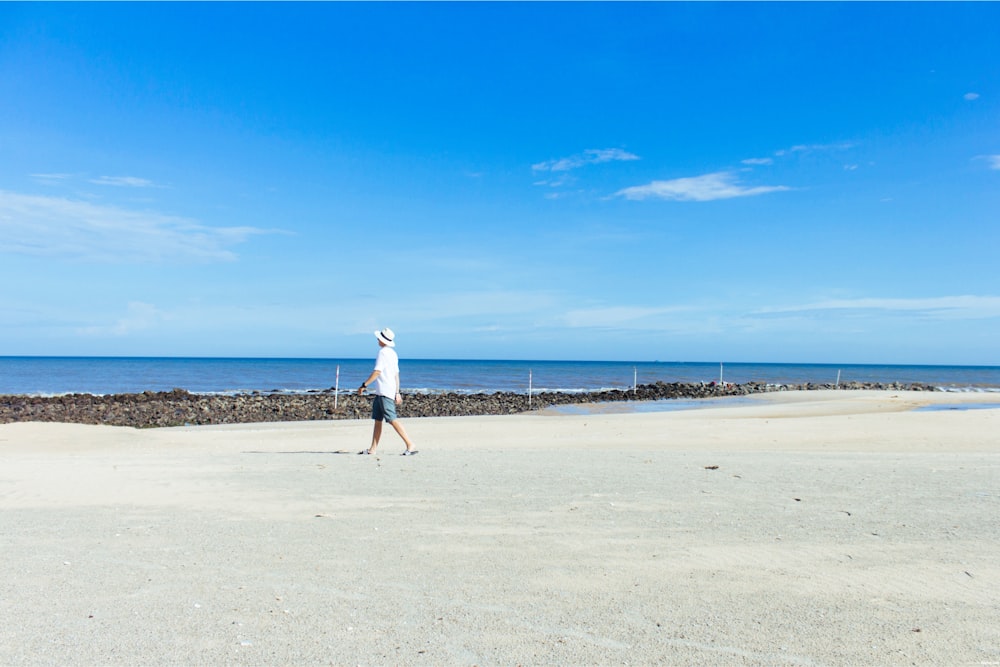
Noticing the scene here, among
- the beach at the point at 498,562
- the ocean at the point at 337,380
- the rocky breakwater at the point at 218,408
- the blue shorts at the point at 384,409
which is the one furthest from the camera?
the ocean at the point at 337,380

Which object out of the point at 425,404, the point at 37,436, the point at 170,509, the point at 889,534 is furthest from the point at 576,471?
the point at 425,404

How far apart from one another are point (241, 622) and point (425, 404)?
2926 centimetres

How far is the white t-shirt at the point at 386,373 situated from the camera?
11.3 metres

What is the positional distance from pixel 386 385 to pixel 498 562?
618cm

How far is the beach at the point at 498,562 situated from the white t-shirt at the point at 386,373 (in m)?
1.19

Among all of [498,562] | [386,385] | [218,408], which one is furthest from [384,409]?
[218,408]

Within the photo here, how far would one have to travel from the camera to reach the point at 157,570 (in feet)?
17.1

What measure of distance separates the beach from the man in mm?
857

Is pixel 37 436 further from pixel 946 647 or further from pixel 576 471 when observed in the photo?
pixel 946 647

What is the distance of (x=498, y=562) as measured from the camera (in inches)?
214

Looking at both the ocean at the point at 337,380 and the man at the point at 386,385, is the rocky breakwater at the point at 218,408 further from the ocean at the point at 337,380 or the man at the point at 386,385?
the man at the point at 386,385

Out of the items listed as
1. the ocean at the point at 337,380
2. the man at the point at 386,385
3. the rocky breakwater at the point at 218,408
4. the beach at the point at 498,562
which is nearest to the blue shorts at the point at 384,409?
the man at the point at 386,385

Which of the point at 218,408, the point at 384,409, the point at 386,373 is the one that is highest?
the point at 386,373

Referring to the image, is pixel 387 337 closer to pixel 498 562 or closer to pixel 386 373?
pixel 386 373
